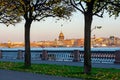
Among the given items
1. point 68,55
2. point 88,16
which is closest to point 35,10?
point 88,16

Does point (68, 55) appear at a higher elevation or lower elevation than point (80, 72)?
higher

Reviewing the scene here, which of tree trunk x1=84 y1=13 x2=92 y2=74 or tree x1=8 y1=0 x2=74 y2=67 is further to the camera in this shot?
tree x1=8 y1=0 x2=74 y2=67

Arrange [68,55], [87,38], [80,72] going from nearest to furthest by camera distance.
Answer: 1. [87,38]
2. [80,72]
3. [68,55]

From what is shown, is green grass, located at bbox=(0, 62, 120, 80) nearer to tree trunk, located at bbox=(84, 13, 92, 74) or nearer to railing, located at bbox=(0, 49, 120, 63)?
tree trunk, located at bbox=(84, 13, 92, 74)

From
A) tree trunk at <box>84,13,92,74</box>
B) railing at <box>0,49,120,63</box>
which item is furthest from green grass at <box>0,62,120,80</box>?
railing at <box>0,49,120,63</box>

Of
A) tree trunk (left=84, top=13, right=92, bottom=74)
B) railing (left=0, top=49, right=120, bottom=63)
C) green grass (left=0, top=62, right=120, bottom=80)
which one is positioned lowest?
green grass (left=0, top=62, right=120, bottom=80)

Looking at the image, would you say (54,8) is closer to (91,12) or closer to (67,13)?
(67,13)

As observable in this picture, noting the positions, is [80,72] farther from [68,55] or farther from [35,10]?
[68,55]

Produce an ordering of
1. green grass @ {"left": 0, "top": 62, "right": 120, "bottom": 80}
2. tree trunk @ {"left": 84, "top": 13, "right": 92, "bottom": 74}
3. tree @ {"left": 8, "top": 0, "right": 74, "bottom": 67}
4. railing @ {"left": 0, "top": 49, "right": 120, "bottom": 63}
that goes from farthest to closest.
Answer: railing @ {"left": 0, "top": 49, "right": 120, "bottom": 63}
tree @ {"left": 8, "top": 0, "right": 74, "bottom": 67}
tree trunk @ {"left": 84, "top": 13, "right": 92, "bottom": 74}
green grass @ {"left": 0, "top": 62, "right": 120, "bottom": 80}

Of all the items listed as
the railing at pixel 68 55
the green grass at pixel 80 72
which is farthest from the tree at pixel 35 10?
the railing at pixel 68 55

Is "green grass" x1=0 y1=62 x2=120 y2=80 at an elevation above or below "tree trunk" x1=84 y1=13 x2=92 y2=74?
below

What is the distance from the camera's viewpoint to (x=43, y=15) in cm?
3459

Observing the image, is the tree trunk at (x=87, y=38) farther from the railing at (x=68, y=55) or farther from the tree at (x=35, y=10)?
the railing at (x=68, y=55)

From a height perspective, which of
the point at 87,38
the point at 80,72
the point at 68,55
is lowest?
the point at 80,72
